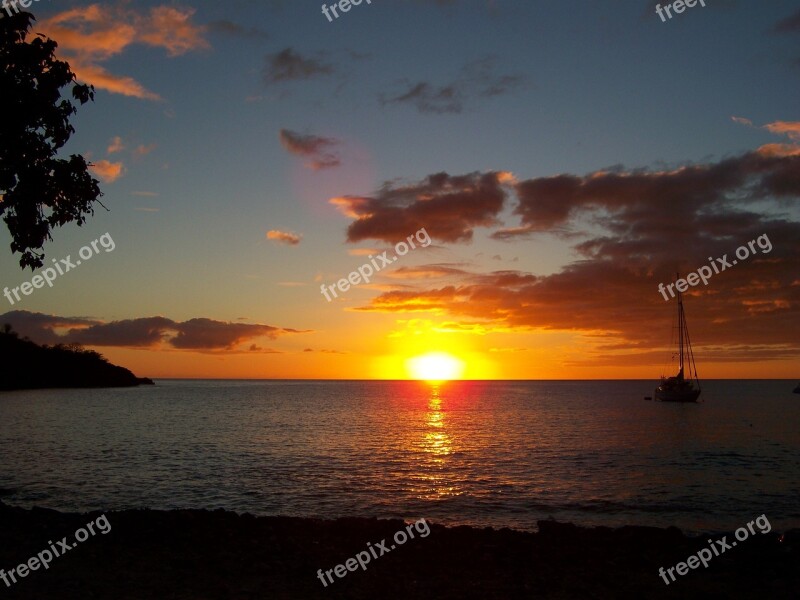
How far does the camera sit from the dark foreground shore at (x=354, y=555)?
48.5 ft

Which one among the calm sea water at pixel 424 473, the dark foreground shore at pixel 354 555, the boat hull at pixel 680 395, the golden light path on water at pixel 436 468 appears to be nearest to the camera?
the dark foreground shore at pixel 354 555

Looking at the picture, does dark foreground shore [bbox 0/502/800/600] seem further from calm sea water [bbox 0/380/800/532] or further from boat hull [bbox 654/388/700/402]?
boat hull [bbox 654/388/700/402]

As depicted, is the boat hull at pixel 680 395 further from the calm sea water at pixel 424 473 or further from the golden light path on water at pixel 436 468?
the golden light path on water at pixel 436 468

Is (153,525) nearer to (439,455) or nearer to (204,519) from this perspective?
(204,519)

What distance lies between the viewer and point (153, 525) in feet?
66.3

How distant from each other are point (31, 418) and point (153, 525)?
305 feet

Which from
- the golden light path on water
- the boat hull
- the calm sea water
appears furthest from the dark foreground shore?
the boat hull

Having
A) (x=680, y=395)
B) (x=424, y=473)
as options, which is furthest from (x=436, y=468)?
(x=680, y=395)

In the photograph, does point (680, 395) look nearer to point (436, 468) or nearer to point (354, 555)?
point (436, 468)

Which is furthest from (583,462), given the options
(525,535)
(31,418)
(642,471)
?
(31,418)

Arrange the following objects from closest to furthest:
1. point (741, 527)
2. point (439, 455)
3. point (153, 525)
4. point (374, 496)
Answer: point (153, 525), point (741, 527), point (374, 496), point (439, 455)

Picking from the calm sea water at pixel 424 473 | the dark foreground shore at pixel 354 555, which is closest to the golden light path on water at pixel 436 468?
the calm sea water at pixel 424 473

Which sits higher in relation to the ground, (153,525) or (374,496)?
(153,525)

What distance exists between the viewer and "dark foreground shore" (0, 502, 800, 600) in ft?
48.5
